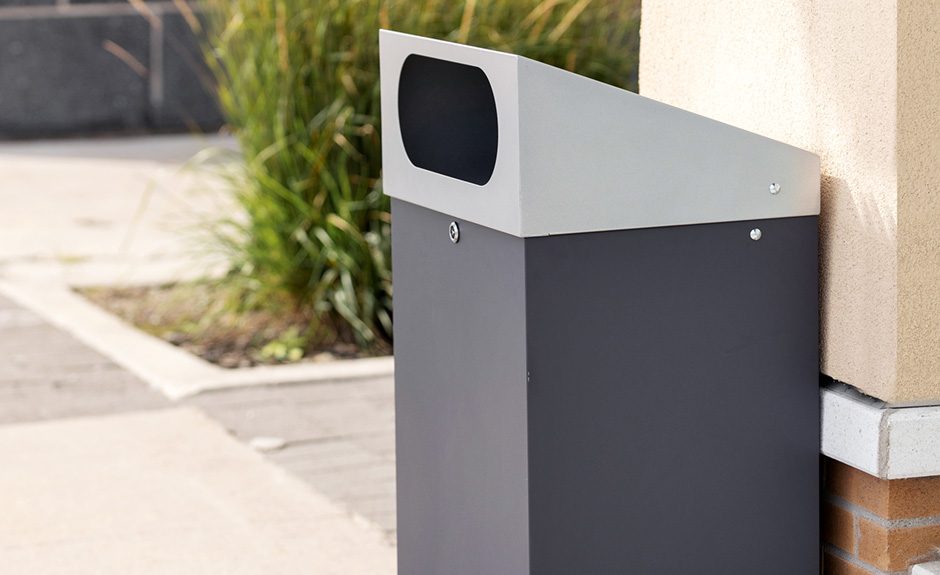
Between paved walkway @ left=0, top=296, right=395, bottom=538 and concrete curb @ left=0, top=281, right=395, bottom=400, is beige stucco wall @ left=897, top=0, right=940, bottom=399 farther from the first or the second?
concrete curb @ left=0, top=281, right=395, bottom=400

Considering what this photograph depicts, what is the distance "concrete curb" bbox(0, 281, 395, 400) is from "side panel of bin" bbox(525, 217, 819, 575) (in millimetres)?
2883

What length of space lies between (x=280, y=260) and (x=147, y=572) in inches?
102

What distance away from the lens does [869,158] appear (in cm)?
204

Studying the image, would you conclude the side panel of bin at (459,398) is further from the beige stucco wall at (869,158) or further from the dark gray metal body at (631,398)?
the beige stucco wall at (869,158)

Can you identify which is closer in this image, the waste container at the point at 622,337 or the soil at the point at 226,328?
the waste container at the point at 622,337

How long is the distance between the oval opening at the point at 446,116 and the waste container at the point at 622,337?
20 centimetres

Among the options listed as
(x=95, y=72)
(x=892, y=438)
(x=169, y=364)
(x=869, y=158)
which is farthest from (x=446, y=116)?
(x=95, y=72)

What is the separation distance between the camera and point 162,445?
409cm

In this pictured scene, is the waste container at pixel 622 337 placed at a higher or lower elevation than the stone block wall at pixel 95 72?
lower

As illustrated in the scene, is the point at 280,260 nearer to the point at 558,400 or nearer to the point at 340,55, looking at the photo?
the point at 340,55

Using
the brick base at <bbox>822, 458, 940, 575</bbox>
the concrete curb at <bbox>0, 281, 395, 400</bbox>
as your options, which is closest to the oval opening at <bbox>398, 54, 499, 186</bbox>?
the brick base at <bbox>822, 458, 940, 575</bbox>

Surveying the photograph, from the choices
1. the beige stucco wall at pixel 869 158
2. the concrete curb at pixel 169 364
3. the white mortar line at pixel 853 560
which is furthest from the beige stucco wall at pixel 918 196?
the concrete curb at pixel 169 364

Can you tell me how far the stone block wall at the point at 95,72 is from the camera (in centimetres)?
1264

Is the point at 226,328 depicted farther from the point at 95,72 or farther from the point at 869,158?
the point at 95,72
